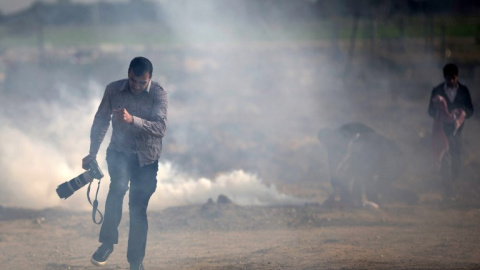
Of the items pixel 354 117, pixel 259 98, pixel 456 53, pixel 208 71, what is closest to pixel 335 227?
pixel 354 117

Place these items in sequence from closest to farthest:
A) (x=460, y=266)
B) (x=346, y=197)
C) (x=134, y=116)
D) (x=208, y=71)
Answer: (x=134, y=116) < (x=460, y=266) < (x=346, y=197) < (x=208, y=71)

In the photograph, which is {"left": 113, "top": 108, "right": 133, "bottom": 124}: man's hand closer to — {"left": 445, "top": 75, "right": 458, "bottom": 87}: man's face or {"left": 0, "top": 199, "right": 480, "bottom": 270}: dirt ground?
{"left": 0, "top": 199, "right": 480, "bottom": 270}: dirt ground

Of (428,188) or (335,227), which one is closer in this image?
(335,227)

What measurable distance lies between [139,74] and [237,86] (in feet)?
66.3

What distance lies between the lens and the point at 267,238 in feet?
27.1

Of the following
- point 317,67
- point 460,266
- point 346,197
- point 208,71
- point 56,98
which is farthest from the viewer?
point 208,71

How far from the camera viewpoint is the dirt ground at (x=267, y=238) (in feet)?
22.5

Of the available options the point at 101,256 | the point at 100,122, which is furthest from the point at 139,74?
the point at 101,256

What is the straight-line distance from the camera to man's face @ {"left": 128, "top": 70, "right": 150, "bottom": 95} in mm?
5797

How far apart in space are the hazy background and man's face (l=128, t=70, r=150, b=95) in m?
5.10

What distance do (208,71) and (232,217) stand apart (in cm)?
2155

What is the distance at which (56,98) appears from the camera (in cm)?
2177

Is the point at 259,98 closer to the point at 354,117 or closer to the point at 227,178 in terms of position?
the point at 354,117

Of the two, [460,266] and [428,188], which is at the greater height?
[428,188]
